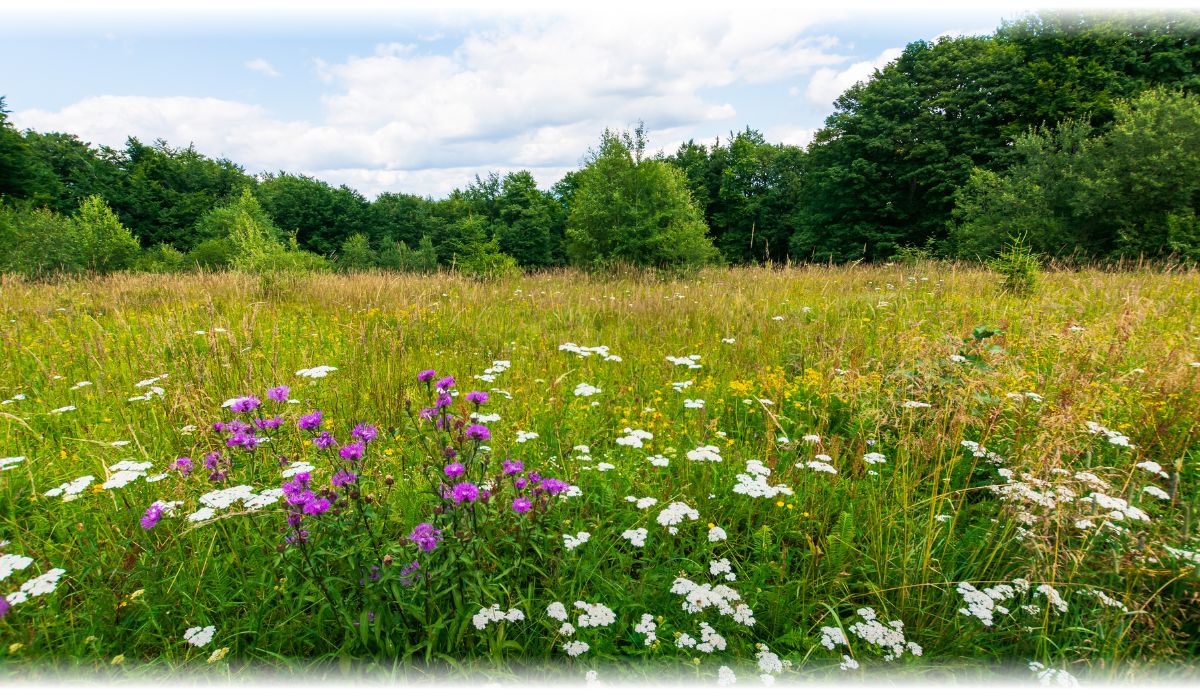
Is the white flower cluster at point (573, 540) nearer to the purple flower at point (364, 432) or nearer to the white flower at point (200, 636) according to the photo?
the purple flower at point (364, 432)

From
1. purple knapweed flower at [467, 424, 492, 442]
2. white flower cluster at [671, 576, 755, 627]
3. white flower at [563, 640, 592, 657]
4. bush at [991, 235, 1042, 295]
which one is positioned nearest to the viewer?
white flower at [563, 640, 592, 657]

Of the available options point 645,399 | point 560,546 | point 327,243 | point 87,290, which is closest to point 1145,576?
point 560,546

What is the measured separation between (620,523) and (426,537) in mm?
960

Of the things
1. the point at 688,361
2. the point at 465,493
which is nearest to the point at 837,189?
the point at 688,361

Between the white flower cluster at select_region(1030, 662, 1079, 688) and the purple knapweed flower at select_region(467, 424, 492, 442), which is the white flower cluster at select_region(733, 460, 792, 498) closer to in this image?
the white flower cluster at select_region(1030, 662, 1079, 688)

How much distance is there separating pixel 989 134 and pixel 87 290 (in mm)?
38999

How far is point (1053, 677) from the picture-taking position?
1457mm

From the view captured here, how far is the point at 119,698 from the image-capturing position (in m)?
1.40

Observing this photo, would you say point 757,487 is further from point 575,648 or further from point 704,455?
point 575,648

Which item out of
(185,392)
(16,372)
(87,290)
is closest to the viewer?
(185,392)

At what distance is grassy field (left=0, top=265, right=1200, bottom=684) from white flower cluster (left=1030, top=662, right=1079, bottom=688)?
0.01 m

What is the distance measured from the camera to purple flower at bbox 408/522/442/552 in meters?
1.51

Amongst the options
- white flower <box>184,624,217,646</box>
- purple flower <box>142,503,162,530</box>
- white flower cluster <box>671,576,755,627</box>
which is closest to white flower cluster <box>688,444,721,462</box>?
white flower cluster <box>671,576,755,627</box>

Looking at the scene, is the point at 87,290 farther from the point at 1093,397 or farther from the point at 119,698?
the point at 1093,397
